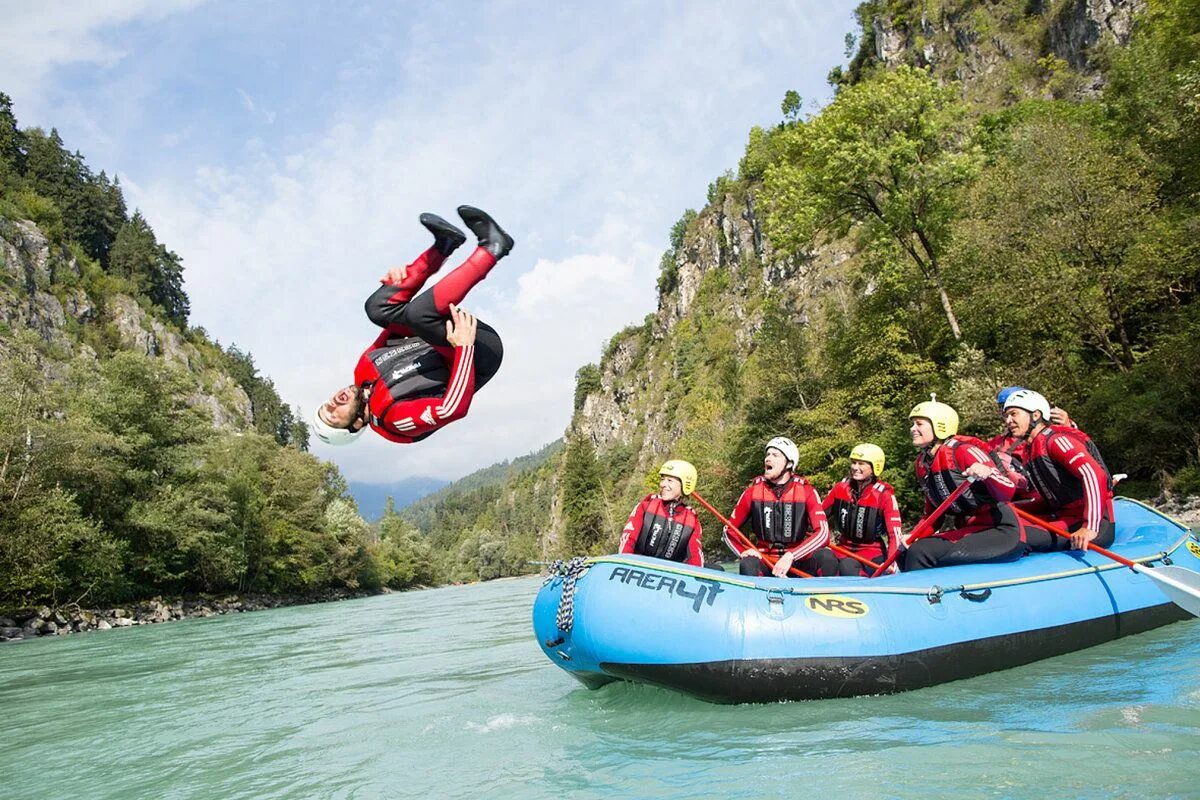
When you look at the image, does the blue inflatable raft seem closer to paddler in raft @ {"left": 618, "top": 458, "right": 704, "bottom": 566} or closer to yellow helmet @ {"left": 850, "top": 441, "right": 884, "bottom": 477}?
paddler in raft @ {"left": 618, "top": 458, "right": 704, "bottom": 566}

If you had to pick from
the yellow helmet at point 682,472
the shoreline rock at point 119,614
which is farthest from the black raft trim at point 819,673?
the shoreline rock at point 119,614

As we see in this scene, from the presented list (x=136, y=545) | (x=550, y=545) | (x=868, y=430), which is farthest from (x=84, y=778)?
(x=550, y=545)

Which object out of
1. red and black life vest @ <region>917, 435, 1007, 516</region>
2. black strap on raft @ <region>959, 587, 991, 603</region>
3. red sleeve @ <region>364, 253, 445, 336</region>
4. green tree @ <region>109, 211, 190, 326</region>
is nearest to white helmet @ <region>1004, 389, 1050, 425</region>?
red and black life vest @ <region>917, 435, 1007, 516</region>

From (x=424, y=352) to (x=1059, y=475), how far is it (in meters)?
5.85

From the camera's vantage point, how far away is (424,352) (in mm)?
4449

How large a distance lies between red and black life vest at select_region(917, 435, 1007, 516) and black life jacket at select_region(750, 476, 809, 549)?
116 cm

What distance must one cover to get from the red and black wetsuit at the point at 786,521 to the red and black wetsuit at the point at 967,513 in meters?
0.86

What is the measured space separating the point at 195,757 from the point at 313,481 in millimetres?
38848

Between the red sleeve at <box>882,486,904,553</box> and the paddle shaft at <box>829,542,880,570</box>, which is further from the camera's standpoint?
the paddle shaft at <box>829,542,880,570</box>

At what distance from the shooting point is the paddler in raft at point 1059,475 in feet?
21.5

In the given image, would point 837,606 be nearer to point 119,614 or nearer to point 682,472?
point 682,472

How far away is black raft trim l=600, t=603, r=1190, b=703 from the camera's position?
5.21 meters

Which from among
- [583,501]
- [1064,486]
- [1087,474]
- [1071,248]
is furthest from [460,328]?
[583,501]

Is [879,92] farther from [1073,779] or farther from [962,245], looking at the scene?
[1073,779]
